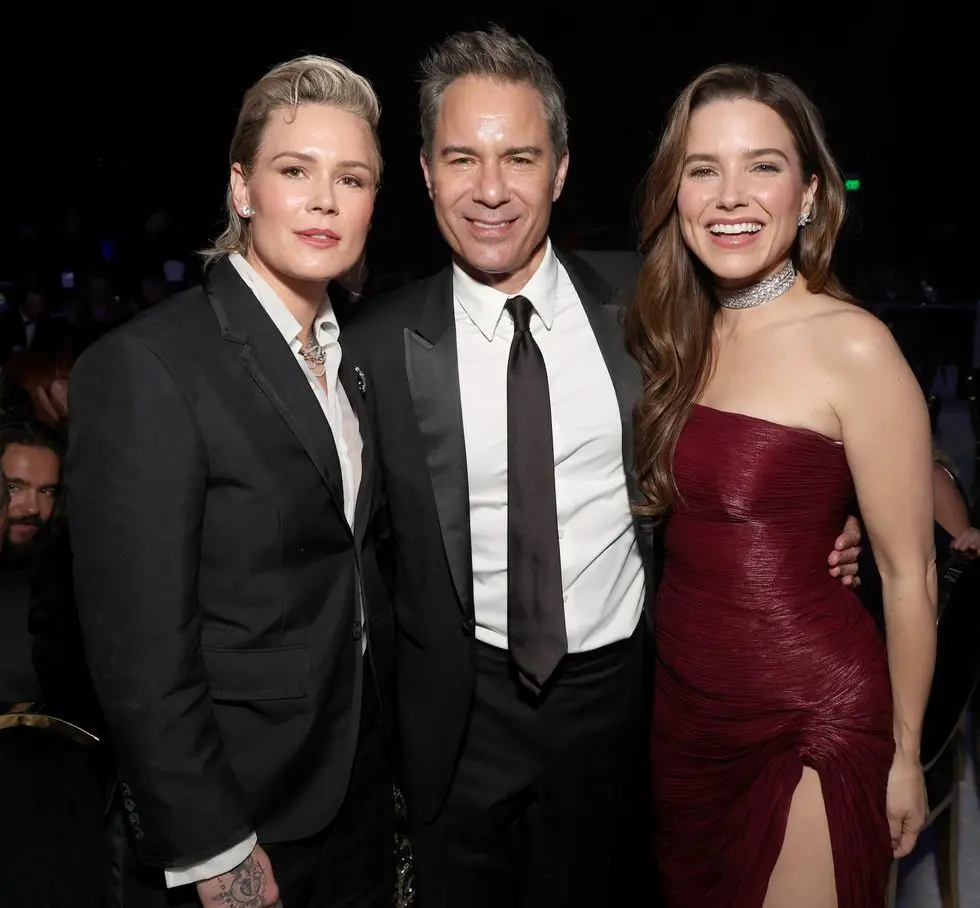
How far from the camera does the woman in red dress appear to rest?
153 centimetres

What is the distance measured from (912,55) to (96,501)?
6234 millimetres

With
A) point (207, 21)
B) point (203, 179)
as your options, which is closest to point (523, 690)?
point (207, 21)

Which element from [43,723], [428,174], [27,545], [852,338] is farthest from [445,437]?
[27,545]

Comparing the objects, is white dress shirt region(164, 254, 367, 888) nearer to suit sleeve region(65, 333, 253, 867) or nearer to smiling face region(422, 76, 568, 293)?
suit sleeve region(65, 333, 253, 867)

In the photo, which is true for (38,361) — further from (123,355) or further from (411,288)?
(123,355)

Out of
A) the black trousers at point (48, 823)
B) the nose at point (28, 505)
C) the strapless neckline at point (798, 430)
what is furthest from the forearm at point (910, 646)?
the nose at point (28, 505)

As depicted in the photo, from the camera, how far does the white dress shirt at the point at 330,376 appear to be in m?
1.55

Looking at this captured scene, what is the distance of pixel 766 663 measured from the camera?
1.63 meters

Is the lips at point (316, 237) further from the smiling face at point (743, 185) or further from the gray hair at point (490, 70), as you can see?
the smiling face at point (743, 185)

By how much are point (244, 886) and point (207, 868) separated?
67mm

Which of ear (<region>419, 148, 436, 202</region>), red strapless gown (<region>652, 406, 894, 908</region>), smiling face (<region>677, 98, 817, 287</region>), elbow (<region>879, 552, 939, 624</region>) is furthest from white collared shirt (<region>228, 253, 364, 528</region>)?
elbow (<region>879, 552, 939, 624</region>)

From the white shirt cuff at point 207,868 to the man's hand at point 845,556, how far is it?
43.0 inches

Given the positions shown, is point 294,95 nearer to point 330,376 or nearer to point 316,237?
point 316,237

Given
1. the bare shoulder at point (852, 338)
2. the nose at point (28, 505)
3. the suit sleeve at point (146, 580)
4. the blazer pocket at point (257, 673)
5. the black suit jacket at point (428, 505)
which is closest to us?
the suit sleeve at point (146, 580)
